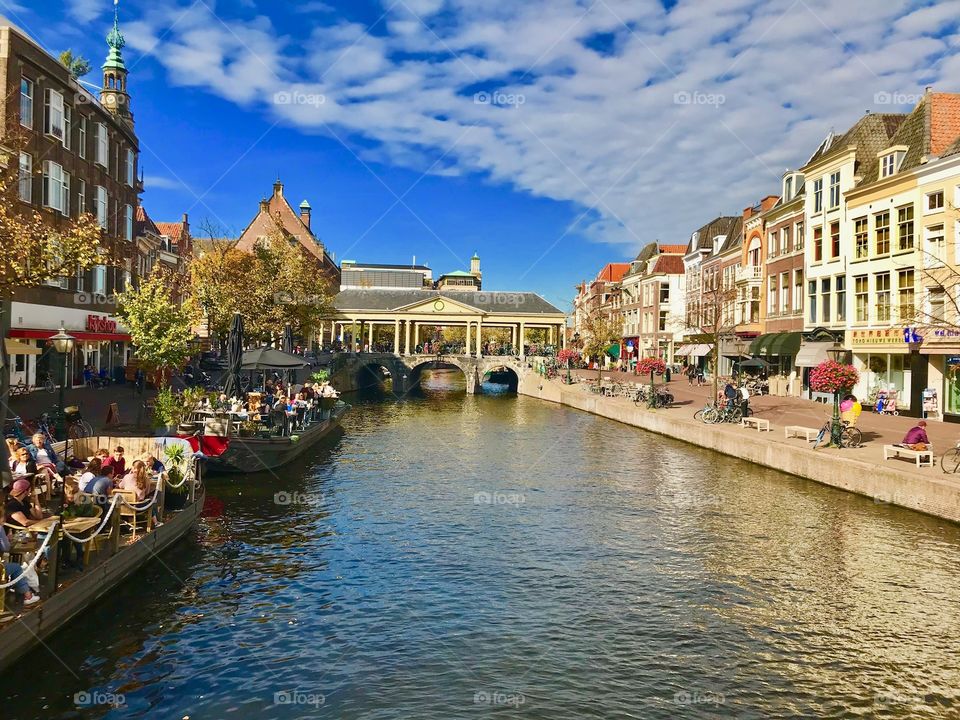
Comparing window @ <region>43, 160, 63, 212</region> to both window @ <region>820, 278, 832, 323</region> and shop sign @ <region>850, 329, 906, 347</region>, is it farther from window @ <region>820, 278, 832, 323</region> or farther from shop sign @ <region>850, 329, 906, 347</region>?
window @ <region>820, 278, 832, 323</region>

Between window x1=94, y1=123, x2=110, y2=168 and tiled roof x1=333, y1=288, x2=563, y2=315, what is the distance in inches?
1851

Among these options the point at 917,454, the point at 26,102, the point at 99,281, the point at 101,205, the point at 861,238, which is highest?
the point at 26,102

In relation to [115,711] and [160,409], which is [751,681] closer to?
[115,711]

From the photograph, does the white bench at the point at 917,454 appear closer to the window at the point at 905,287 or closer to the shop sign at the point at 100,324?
the window at the point at 905,287

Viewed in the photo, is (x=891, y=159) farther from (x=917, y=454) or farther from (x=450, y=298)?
(x=450, y=298)

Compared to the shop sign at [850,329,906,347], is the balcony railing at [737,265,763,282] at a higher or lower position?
higher

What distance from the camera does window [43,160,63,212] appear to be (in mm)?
34844

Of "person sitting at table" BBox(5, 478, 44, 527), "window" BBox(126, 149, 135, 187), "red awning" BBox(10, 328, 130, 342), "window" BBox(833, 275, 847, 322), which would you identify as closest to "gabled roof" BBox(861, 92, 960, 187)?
"window" BBox(833, 275, 847, 322)

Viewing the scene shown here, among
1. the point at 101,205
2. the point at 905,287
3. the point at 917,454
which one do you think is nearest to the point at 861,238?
the point at 905,287

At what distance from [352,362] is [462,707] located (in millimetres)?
66137

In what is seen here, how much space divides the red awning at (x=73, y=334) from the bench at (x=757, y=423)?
1354 inches

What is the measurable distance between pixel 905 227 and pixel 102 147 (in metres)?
45.2

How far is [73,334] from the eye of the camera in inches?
1502

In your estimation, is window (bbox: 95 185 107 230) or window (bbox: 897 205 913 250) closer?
window (bbox: 897 205 913 250)
